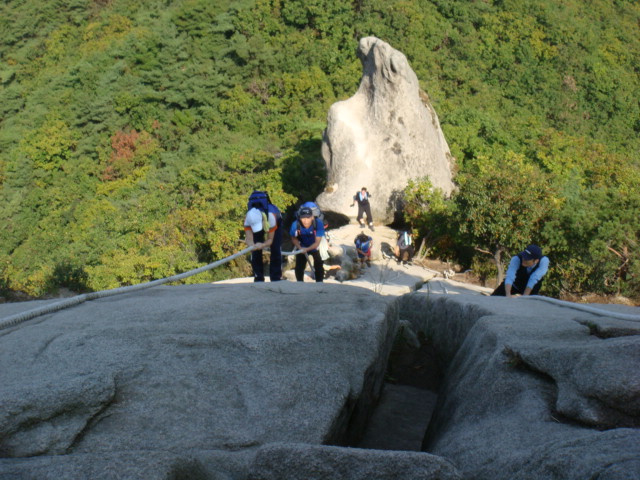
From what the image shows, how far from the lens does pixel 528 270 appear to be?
7199 mm

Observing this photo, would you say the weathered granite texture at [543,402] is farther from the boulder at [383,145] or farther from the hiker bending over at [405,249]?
the boulder at [383,145]

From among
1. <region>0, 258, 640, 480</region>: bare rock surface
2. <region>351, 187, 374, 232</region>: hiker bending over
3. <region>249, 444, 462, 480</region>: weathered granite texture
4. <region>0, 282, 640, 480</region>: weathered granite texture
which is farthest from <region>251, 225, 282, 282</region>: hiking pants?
<region>351, 187, 374, 232</region>: hiker bending over

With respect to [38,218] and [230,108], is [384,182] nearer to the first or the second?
[230,108]

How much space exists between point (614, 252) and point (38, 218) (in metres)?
32.6

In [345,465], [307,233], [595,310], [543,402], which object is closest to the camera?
[345,465]

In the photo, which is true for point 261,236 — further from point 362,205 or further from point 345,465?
point 362,205

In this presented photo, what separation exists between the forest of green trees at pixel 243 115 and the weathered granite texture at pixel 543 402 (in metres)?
15.1

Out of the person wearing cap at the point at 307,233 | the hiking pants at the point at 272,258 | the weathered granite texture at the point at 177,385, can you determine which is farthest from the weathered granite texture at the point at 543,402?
the person wearing cap at the point at 307,233

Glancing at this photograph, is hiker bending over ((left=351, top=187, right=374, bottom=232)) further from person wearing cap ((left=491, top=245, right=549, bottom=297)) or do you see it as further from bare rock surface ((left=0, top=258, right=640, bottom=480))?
bare rock surface ((left=0, top=258, right=640, bottom=480))

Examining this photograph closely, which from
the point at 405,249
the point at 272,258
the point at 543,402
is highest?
the point at 543,402

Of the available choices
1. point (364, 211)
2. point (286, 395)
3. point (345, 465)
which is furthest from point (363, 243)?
point (345, 465)

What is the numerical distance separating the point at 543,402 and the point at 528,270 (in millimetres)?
4340

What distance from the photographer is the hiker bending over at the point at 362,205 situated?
855 inches

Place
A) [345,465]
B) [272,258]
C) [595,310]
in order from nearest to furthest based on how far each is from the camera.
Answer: [345,465], [595,310], [272,258]
